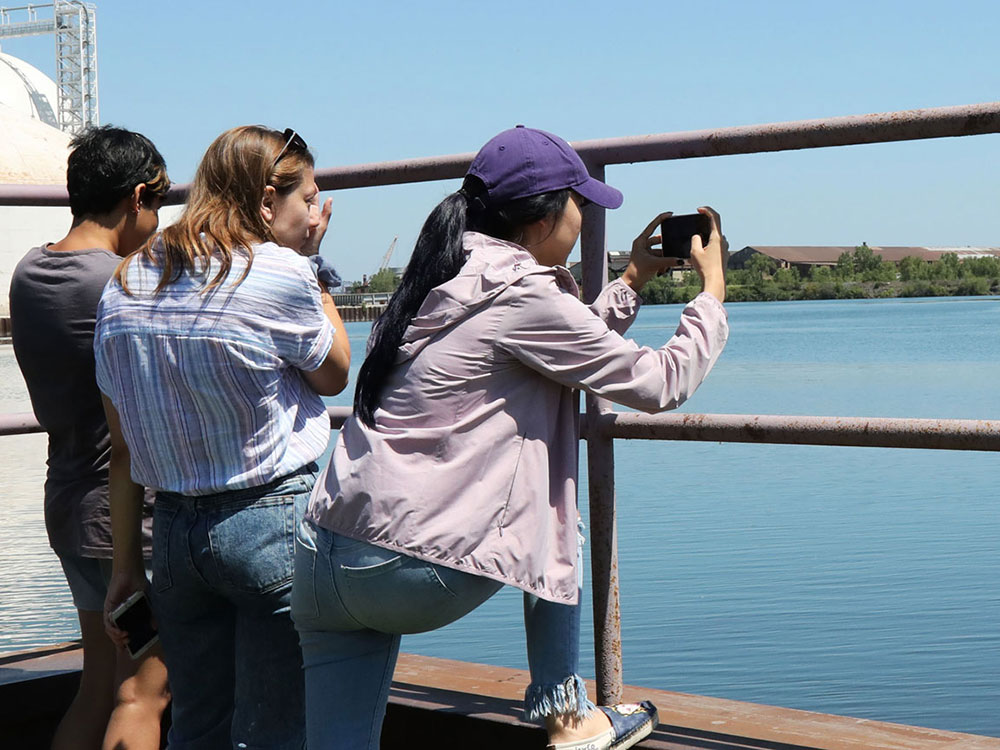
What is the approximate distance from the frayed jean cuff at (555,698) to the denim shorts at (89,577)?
0.80 m

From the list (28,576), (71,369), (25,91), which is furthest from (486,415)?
(25,91)

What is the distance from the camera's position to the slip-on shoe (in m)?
2.08

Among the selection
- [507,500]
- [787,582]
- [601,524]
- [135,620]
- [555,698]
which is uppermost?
[507,500]

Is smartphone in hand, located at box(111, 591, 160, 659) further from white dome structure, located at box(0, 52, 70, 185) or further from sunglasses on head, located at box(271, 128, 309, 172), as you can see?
white dome structure, located at box(0, 52, 70, 185)

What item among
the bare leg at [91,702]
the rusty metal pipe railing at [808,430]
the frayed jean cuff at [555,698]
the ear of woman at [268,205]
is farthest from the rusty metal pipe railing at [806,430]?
the bare leg at [91,702]

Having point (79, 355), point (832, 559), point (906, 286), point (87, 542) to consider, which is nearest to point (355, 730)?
point (87, 542)

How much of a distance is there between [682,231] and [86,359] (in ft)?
3.41

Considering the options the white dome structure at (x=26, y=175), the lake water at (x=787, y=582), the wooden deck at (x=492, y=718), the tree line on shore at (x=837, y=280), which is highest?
the white dome structure at (x=26, y=175)

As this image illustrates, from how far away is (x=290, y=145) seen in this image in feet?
6.78

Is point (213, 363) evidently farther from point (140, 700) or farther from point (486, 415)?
point (140, 700)

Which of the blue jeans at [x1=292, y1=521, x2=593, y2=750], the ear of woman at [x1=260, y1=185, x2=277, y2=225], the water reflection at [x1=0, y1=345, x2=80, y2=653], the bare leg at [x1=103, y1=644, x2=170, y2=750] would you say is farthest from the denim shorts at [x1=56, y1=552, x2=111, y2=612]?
the water reflection at [x1=0, y1=345, x2=80, y2=653]

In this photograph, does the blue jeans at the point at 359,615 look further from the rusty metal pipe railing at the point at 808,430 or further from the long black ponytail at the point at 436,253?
the rusty metal pipe railing at the point at 808,430

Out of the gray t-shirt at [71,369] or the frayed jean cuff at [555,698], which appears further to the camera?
the gray t-shirt at [71,369]

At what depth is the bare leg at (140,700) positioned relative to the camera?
225cm
